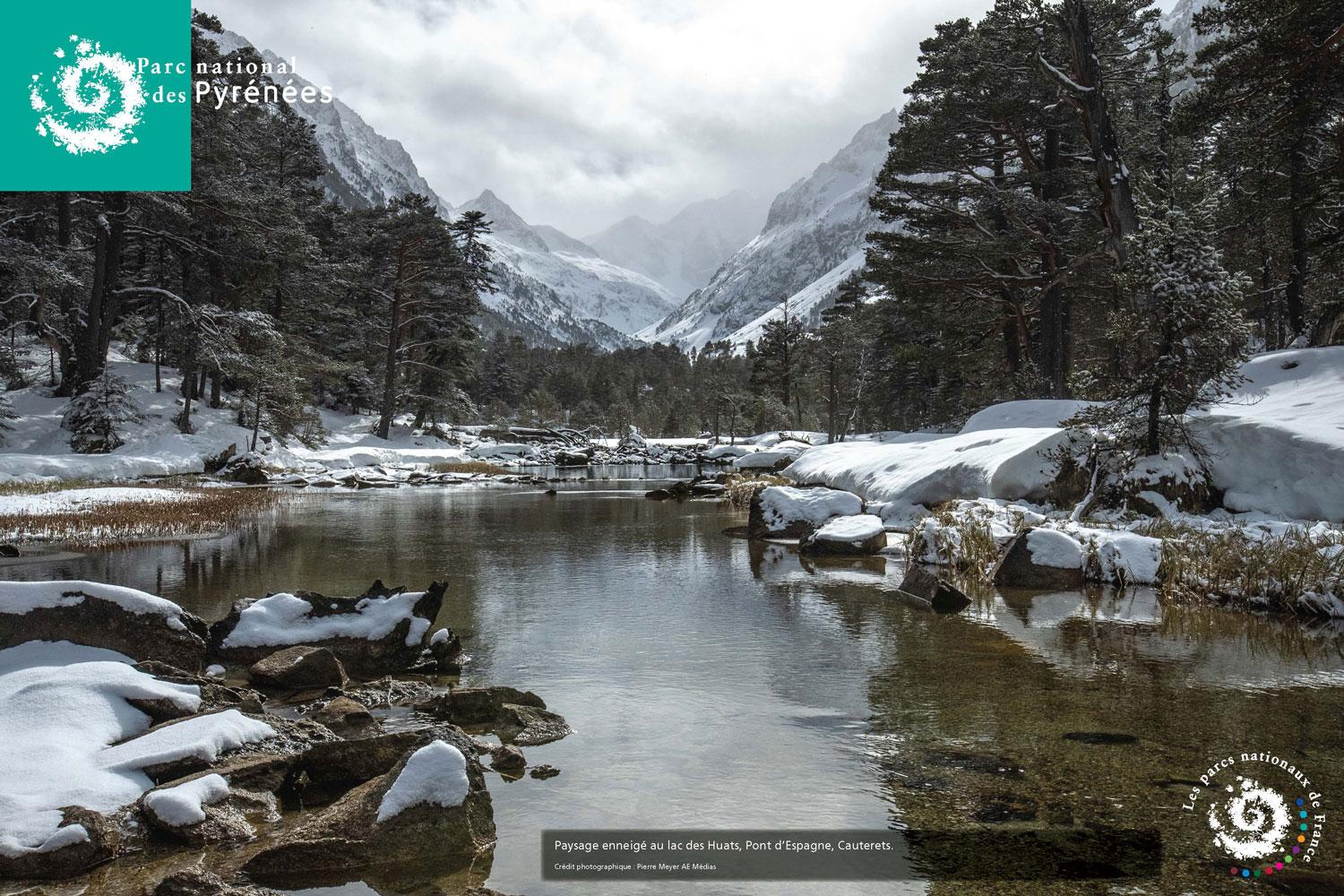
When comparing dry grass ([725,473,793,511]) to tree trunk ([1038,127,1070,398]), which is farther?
dry grass ([725,473,793,511])

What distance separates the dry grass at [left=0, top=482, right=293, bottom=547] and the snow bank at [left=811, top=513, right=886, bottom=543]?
13.9 m

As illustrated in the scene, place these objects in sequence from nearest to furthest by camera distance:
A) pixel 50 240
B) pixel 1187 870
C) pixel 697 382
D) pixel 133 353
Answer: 1. pixel 1187 870
2. pixel 50 240
3. pixel 133 353
4. pixel 697 382

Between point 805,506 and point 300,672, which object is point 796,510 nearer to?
point 805,506

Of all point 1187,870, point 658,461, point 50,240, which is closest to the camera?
point 1187,870

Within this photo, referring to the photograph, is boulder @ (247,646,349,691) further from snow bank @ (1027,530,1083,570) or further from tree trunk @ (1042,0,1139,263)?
tree trunk @ (1042,0,1139,263)

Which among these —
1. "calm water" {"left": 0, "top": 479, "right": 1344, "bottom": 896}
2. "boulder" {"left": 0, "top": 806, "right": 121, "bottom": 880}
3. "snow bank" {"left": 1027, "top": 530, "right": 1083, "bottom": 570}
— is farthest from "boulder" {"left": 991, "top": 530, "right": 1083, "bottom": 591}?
"boulder" {"left": 0, "top": 806, "right": 121, "bottom": 880}

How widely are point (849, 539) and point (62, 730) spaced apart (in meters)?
12.3

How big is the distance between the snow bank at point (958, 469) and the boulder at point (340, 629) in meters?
11.6

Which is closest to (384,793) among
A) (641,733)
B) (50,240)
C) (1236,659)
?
(641,733)

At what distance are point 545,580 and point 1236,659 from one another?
8771mm

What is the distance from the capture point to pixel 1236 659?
7430 millimetres

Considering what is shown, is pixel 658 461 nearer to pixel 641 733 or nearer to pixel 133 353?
pixel 133 353

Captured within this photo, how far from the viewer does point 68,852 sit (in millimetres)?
3695

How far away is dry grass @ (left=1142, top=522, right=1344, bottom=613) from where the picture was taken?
9.31 metres
